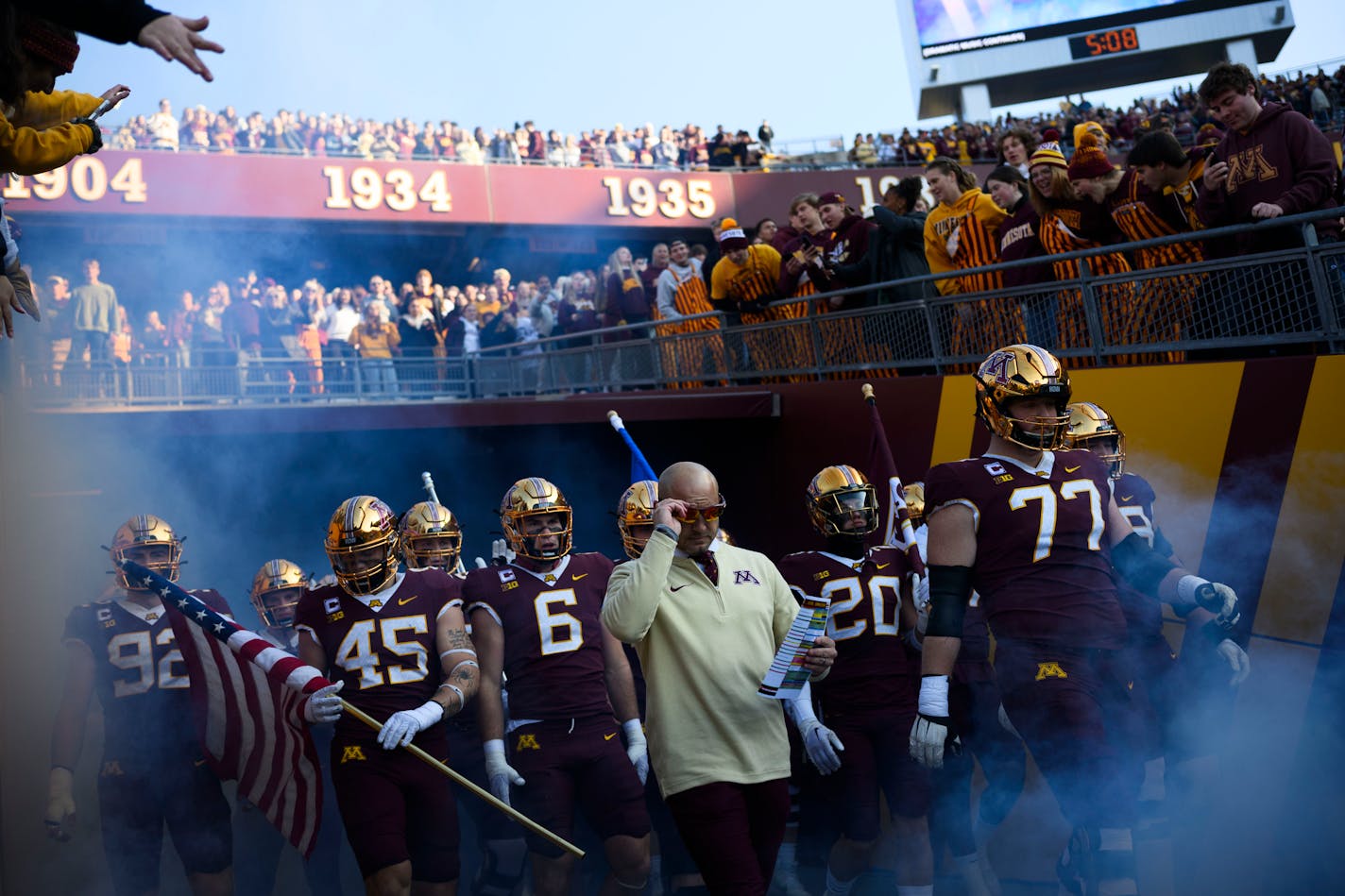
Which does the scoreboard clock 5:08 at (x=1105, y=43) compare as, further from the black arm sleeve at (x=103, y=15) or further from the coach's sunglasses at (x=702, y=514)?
the black arm sleeve at (x=103, y=15)

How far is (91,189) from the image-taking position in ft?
60.6

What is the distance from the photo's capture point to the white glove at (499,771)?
5270mm

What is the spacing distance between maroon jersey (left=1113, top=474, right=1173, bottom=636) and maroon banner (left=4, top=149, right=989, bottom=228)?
40.1ft

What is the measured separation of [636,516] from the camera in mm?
6473

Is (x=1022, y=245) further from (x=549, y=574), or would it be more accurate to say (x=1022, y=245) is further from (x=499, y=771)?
(x=499, y=771)

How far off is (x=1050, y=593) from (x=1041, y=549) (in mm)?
152

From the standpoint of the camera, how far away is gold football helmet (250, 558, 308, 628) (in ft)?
23.9

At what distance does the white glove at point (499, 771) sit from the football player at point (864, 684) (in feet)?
4.18

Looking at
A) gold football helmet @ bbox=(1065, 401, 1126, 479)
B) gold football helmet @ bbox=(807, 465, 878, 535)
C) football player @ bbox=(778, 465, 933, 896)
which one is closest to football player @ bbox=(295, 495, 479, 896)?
football player @ bbox=(778, 465, 933, 896)

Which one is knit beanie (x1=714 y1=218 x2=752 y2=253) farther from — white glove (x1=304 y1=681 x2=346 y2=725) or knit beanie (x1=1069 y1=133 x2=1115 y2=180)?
white glove (x1=304 y1=681 x2=346 y2=725)

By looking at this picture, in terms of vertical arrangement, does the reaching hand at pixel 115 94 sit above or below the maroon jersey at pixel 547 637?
above

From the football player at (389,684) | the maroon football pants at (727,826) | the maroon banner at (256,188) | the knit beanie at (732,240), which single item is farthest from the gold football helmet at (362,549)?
the maroon banner at (256,188)

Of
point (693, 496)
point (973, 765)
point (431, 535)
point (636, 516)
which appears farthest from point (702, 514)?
point (431, 535)

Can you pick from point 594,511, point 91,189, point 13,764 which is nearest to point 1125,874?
point 13,764
